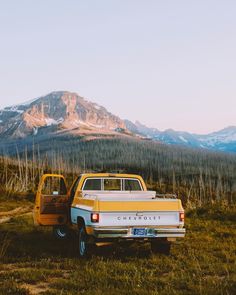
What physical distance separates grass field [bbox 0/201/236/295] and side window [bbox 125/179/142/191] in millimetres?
1560

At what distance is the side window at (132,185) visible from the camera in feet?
43.3

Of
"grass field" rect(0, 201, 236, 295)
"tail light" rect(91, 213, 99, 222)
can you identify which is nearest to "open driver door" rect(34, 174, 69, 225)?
"grass field" rect(0, 201, 236, 295)

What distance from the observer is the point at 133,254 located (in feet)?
37.3

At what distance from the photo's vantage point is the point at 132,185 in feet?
43.6

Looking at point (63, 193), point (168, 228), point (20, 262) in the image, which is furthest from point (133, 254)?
point (63, 193)

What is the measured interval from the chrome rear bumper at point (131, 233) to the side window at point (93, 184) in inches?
108

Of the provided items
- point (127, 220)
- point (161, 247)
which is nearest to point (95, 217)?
point (127, 220)

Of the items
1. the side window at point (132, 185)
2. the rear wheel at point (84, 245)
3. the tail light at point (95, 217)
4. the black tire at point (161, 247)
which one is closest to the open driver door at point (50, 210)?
the side window at point (132, 185)

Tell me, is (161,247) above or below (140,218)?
below

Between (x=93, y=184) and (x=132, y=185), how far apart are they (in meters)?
1.27

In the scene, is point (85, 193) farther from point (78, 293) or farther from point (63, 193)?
point (78, 293)

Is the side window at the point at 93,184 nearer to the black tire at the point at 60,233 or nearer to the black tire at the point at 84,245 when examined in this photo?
the black tire at the point at 84,245

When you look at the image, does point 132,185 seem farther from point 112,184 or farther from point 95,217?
point 95,217

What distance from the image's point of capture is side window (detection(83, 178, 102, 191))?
1248 centimetres
